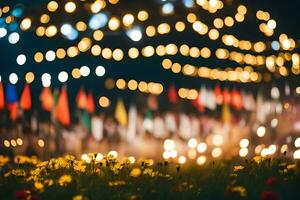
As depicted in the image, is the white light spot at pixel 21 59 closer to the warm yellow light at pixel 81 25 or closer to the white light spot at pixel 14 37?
the white light spot at pixel 14 37

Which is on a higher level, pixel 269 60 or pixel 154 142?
pixel 269 60

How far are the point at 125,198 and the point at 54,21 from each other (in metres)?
3.73

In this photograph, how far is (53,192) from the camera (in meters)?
5.32

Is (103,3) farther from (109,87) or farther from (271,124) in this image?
(271,124)

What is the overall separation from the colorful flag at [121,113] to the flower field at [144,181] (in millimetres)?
1642

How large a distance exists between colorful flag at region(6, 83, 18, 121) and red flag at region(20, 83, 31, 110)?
0.35 ft

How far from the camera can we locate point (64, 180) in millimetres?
5180

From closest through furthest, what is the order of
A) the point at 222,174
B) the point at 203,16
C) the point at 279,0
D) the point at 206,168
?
the point at 222,174, the point at 206,168, the point at 203,16, the point at 279,0

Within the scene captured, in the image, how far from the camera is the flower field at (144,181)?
5.27m

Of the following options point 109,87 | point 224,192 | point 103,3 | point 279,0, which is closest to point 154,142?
point 109,87

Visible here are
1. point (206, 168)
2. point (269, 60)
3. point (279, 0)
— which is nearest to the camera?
point (206, 168)

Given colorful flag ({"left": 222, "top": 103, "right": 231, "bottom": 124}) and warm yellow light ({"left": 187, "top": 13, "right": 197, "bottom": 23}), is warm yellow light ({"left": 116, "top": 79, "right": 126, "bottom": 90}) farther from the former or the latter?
colorful flag ({"left": 222, "top": 103, "right": 231, "bottom": 124})

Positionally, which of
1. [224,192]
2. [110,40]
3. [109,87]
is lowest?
[224,192]

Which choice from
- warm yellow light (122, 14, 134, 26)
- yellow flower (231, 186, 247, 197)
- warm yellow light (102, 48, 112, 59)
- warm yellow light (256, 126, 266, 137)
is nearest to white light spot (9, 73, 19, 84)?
warm yellow light (102, 48, 112, 59)
